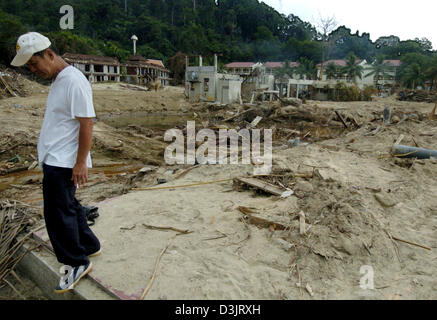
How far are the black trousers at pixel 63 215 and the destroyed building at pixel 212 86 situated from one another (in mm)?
29784

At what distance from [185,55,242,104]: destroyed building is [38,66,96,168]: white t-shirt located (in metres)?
29.8

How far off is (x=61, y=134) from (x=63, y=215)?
2.19 ft

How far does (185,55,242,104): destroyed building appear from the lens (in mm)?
31625

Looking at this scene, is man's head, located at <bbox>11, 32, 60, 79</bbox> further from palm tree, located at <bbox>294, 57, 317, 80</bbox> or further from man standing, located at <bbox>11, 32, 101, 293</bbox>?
palm tree, located at <bbox>294, 57, 317, 80</bbox>

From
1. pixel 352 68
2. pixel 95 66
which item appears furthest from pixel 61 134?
pixel 352 68

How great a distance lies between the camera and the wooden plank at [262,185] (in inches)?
188

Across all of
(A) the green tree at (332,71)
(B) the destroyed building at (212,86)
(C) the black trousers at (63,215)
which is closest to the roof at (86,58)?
(B) the destroyed building at (212,86)

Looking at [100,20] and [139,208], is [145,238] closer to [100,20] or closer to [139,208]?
[139,208]

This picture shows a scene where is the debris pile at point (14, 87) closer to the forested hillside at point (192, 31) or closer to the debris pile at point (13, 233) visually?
the debris pile at point (13, 233)

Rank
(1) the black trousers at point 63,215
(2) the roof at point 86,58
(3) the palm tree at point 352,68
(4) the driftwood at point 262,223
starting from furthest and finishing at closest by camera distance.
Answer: (3) the palm tree at point 352,68
(2) the roof at point 86,58
(4) the driftwood at point 262,223
(1) the black trousers at point 63,215

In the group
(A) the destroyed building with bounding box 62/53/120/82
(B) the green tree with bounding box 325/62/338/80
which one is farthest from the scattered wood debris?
(B) the green tree with bounding box 325/62/338/80

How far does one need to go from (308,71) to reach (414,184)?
5219 centimetres

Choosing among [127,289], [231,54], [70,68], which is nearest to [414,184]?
[127,289]
